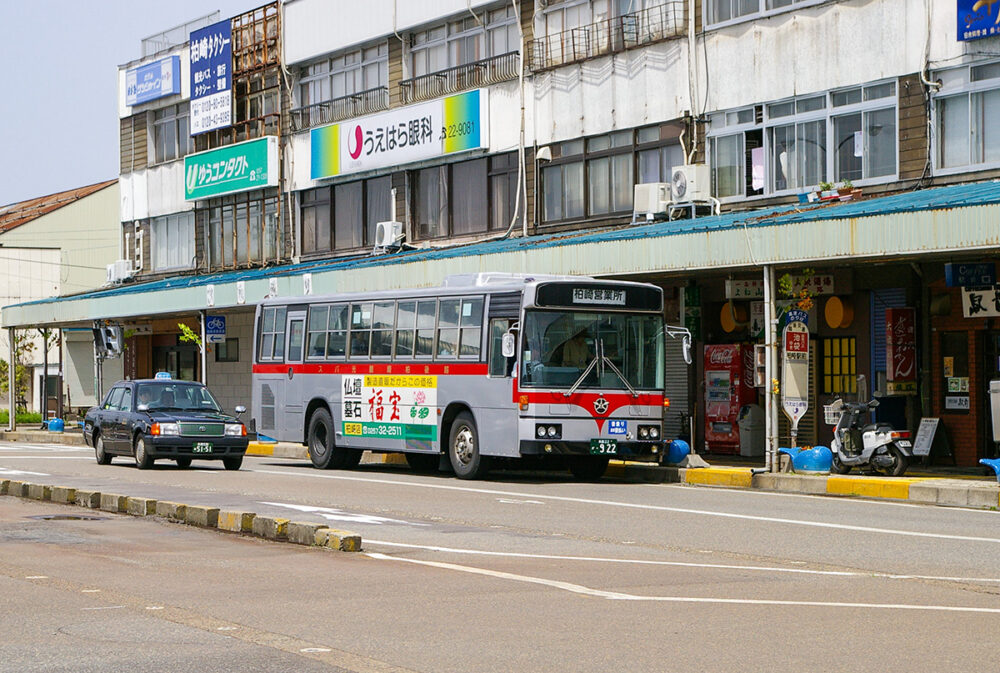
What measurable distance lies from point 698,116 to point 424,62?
10.5m

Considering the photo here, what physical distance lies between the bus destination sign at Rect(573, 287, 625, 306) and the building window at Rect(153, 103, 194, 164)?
90.9ft

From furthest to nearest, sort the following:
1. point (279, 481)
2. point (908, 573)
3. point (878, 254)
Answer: point (279, 481) < point (878, 254) < point (908, 573)

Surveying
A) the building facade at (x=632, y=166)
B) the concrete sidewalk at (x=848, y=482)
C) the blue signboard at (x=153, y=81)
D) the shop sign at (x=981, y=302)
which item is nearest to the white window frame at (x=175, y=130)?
the building facade at (x=632, y=166)

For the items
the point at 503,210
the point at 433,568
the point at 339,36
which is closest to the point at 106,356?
the point at 339,36

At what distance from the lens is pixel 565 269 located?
86.2 ft

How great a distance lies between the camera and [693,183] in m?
29.0

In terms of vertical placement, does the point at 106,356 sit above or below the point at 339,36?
below

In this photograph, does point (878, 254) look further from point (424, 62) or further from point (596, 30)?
point (424, 62)

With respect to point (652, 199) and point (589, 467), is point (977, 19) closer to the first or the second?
point (652, 199)

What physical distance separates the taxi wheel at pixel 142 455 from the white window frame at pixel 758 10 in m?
13.7

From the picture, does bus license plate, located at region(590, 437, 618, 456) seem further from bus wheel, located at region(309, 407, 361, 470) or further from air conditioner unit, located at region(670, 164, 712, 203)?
air conditioner unit, located at region(670, 164, 712, 203)

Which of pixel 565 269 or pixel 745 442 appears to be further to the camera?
pixel 745 442

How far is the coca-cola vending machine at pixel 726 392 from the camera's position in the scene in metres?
28.6

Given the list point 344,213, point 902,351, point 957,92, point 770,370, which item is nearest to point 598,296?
point 770,370
